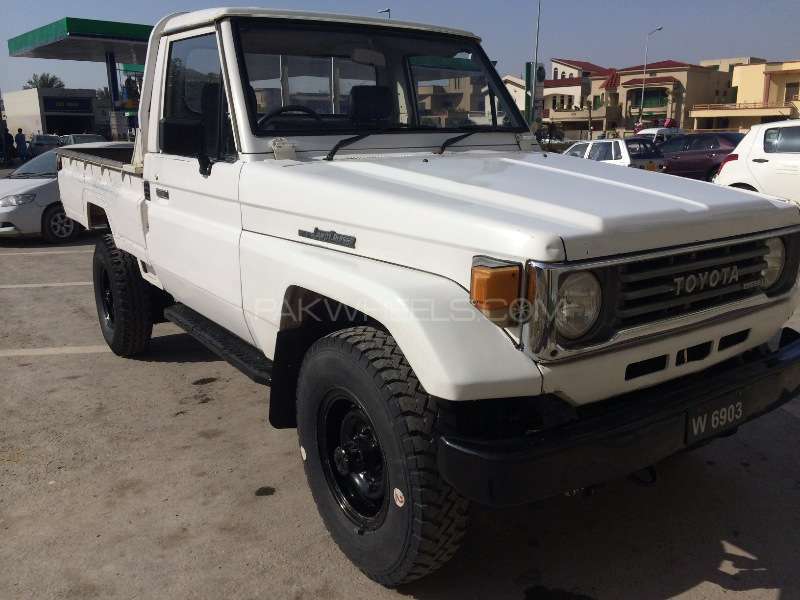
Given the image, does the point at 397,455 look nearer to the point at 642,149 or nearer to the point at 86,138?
the point at 642,149

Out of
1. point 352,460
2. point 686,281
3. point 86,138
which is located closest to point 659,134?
point 86,138

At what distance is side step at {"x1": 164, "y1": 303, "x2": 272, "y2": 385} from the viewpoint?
3.08m

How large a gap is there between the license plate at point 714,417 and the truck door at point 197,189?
1902 mm

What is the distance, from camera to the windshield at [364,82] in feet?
10.6

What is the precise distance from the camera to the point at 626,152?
1356cm

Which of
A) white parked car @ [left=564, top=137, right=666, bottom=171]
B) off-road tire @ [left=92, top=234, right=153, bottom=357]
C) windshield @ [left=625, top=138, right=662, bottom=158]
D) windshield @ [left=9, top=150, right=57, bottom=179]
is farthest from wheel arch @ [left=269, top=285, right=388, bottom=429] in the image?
windshield @ [left=625, top=138, right=662, bottom=158]

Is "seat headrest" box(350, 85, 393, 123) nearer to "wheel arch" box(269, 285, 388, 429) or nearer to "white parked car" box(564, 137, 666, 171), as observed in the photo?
"wheel arch" box(269, 285, 388, 429)

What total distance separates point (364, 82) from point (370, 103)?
6.0 inches

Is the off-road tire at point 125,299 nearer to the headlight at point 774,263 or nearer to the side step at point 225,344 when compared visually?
the side step at point 225,344

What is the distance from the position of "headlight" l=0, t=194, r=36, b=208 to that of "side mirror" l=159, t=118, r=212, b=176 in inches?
320

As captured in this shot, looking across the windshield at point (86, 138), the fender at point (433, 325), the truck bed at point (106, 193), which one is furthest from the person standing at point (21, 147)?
the fender at point (433, 325)

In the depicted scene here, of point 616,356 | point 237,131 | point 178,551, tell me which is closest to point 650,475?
point 616,356

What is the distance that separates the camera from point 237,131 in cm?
309

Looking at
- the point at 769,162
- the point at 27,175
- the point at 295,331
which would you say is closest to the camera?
the point at 295,331
